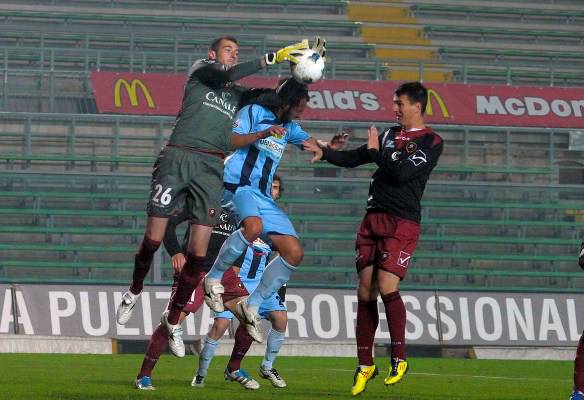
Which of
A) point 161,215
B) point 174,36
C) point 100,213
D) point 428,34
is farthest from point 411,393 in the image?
point 428,34

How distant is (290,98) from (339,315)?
9.46m

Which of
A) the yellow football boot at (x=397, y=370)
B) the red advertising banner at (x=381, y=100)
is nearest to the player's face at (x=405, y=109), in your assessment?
the yellow football boot at (x=397, y=370)

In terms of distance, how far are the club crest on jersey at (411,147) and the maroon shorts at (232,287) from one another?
7.75 feet

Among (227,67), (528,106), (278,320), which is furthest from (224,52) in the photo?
(528,106)

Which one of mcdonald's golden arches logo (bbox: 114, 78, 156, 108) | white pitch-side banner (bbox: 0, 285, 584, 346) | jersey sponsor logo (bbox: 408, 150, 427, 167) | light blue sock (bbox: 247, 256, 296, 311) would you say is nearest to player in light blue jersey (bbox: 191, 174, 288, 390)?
light blue sock (bbox: 247, 256, 296, 311)

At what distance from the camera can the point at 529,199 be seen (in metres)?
24.8

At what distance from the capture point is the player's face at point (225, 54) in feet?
31.0

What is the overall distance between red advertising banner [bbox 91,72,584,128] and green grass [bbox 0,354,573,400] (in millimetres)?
7959

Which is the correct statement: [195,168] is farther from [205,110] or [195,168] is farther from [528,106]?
[528,106]

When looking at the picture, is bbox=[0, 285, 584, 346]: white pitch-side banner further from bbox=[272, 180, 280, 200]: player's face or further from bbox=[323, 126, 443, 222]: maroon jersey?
bbox=[323, 126, 443, 222]: maroon jersey

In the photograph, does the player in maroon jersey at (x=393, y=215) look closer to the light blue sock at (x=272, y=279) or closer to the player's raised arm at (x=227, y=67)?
the light blue sock at (x=272, y=279)

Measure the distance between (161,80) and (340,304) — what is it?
23.6 ft

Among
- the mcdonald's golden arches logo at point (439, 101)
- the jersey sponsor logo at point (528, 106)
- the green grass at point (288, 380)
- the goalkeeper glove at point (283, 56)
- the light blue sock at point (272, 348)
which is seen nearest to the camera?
the green grass at point (288, 380)

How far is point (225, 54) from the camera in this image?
9.45 m
